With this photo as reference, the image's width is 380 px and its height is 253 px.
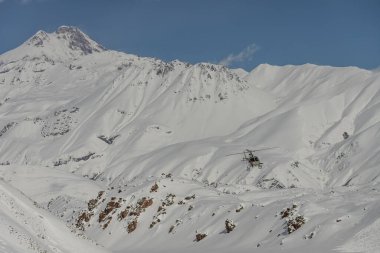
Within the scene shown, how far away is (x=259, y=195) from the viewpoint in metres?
85.2

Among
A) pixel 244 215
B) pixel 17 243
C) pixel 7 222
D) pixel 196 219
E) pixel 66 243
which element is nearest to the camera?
pixel 17 243

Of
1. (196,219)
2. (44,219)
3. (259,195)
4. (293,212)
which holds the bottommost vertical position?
(44,219)

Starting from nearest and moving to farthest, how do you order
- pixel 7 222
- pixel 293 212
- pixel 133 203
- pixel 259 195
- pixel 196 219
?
1. pixel 7 222
2. pixel 293 212
3. pixel 196 219
4. pixel 133 203
5. pixel 259 195

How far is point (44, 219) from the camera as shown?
43.4m

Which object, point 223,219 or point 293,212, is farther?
point 223,219

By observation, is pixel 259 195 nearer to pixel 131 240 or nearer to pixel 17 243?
pixel 131 240

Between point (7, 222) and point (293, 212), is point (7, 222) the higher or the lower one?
the lower one

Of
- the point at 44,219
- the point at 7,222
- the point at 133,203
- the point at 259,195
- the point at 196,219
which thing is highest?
the point at 259,195

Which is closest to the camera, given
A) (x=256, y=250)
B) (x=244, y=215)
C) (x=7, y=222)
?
(x=7, y=222)

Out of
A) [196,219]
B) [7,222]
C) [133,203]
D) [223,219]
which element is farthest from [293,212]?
[133,203]

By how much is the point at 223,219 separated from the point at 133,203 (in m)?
19.1

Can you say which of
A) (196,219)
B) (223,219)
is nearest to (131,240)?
(196,219)

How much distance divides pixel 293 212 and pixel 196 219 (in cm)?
1774

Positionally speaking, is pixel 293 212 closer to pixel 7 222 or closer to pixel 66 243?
pixel 66 243
